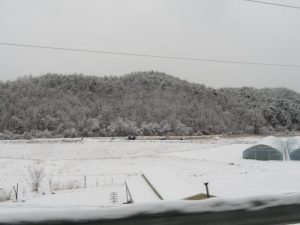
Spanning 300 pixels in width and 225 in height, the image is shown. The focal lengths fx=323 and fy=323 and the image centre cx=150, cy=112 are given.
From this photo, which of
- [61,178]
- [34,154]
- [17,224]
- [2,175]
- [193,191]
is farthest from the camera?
[34,154]

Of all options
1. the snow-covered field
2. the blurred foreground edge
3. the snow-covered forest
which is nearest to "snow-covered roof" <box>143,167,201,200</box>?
the snow-covered field

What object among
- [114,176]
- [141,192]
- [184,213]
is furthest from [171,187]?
[114,176]

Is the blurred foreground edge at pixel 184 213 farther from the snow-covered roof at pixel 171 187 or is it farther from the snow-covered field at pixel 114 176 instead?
the snow-covered roof at pixel 171 187

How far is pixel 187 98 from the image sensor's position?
125 metres

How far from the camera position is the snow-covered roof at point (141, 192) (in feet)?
39.8

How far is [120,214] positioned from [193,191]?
1054 centimetres

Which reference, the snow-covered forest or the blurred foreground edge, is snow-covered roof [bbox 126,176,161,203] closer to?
the blurred foreground edge

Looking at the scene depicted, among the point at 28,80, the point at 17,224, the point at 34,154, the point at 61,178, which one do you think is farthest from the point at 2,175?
the point at 28,80

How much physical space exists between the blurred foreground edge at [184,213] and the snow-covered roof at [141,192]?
10.2 meters

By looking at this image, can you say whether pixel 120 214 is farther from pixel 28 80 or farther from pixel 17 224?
pixel 28 80

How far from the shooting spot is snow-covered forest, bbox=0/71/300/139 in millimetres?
88312

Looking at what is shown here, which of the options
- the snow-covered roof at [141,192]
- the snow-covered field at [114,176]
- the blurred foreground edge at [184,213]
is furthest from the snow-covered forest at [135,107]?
the blurred foreground edge at [184,213]

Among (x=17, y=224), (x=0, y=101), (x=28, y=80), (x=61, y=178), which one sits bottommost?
(x=61, y=178)

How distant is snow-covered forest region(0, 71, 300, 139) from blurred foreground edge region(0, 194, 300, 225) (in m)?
78.8
